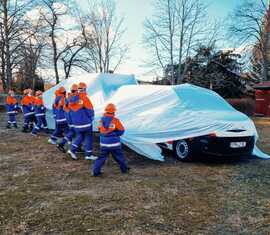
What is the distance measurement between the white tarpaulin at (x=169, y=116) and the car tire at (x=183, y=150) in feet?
0.88

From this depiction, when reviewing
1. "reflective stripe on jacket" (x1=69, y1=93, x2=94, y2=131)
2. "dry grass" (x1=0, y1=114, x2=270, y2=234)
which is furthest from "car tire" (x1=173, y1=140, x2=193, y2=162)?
"reflective stripe on jacket" (x1=69, y1=93, x2=94, y2=131)

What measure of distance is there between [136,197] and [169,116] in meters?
2.64

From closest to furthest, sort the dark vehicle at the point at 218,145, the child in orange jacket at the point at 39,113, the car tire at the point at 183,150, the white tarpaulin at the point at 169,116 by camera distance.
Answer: the dark vehicle at the point at 218,145
the white tarpaulin at the point at 169,116
the car tire at the point at 183,150
the child in orange jacket at the point at 39,113

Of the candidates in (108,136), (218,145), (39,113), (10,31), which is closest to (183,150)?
(218,145)

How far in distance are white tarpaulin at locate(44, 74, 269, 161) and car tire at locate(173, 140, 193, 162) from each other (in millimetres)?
269

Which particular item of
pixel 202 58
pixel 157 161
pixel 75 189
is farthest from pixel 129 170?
pixel 202 58

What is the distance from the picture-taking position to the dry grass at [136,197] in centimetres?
356

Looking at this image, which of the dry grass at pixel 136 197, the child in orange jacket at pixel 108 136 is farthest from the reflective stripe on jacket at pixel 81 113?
the child in orange jacket at pixel 108 136

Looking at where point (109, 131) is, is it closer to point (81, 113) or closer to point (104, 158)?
point (104, 158)

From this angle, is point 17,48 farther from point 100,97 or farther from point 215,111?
point 215,111

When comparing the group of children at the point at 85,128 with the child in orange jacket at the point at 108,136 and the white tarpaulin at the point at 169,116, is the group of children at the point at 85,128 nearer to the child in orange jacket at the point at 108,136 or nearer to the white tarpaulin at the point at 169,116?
the child in orange jacket at the point at 108,136

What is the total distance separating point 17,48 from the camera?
24328 millimetres

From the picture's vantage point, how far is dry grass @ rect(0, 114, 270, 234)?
356 cm

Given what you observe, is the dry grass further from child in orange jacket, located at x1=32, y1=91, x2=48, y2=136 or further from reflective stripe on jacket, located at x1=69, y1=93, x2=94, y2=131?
child in orange jacket, located at x1=32, y1=91, x2=48, y2=136
